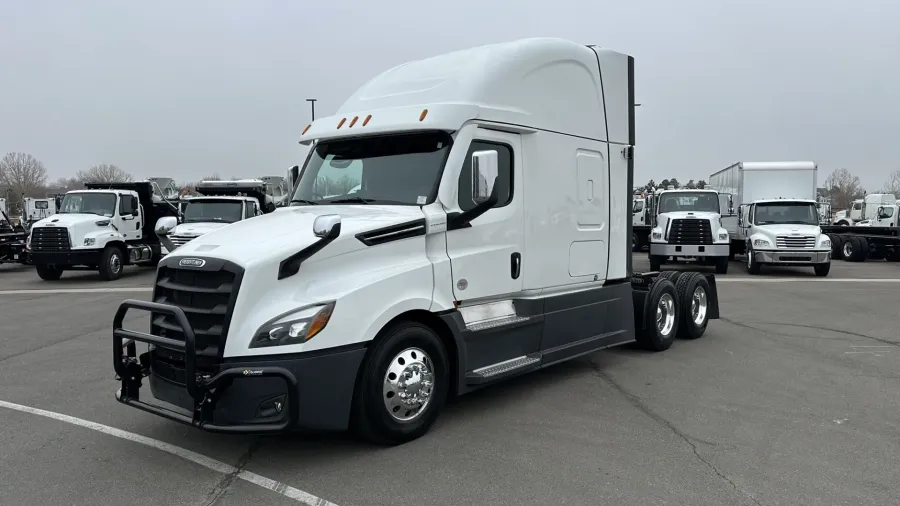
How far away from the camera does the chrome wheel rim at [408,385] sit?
491cm

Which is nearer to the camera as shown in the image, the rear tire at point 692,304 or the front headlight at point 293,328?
the front headlight at point 293,328

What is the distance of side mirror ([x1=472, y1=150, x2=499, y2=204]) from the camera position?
5266 millimetres

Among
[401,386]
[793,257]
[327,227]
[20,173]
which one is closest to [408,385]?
[401,386]

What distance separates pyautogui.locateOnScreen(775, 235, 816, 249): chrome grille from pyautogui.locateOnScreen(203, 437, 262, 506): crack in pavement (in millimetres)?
17461

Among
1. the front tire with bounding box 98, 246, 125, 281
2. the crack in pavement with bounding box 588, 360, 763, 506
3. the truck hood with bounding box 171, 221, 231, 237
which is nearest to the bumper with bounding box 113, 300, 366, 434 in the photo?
the crack in pavement with bounding box 588, 360, 763, 506

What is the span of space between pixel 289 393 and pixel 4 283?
17.9 meters

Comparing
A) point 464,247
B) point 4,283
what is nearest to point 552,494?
point 464,247

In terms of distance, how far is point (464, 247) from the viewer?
5.55 metres

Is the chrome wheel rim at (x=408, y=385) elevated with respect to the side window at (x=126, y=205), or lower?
lower

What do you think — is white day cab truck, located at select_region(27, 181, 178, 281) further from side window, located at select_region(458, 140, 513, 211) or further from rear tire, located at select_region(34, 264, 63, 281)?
side window, located at select_region(458, 140, 513, 211)

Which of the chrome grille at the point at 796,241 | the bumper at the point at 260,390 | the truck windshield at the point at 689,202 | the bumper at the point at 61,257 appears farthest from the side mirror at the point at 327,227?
the truck windshield at the point at 689,202

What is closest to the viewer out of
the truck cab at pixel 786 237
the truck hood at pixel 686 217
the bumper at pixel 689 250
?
the truck cab at pixel 786 237

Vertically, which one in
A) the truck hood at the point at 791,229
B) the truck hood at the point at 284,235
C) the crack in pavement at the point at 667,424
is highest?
the truck hood at the point at 284,235

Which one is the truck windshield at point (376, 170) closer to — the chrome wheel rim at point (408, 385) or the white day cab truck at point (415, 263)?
the white day cab truck at point (415, 263)
